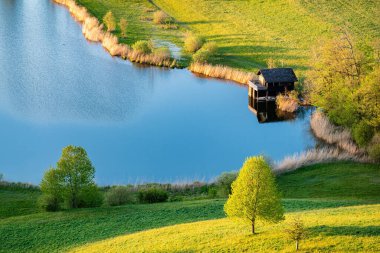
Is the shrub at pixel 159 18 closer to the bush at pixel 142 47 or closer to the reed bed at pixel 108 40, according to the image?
the reed bed at pixel 108 40

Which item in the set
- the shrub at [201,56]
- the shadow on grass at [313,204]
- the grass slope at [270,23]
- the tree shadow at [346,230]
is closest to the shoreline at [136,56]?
the shrub at [201,56]

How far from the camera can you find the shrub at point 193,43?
84188 millimetres

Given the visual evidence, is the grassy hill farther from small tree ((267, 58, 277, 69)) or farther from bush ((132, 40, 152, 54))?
bush ((132, 40, 152, 54))

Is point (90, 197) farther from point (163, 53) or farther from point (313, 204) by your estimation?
point (163, 53)

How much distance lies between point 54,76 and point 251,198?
51.4 metres

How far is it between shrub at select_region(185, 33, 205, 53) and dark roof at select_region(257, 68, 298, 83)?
58.1ft

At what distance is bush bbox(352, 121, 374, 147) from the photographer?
54.5m

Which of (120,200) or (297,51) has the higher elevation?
(297,51)

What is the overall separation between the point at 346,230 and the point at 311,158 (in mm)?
24203

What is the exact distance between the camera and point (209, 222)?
37.2 metres

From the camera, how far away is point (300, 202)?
41594 millimetres

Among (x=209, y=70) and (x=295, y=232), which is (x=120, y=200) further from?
(x=209, y=70)

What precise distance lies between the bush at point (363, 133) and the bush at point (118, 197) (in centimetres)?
2294

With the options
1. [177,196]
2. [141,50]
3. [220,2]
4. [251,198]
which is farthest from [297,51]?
[251,198]
